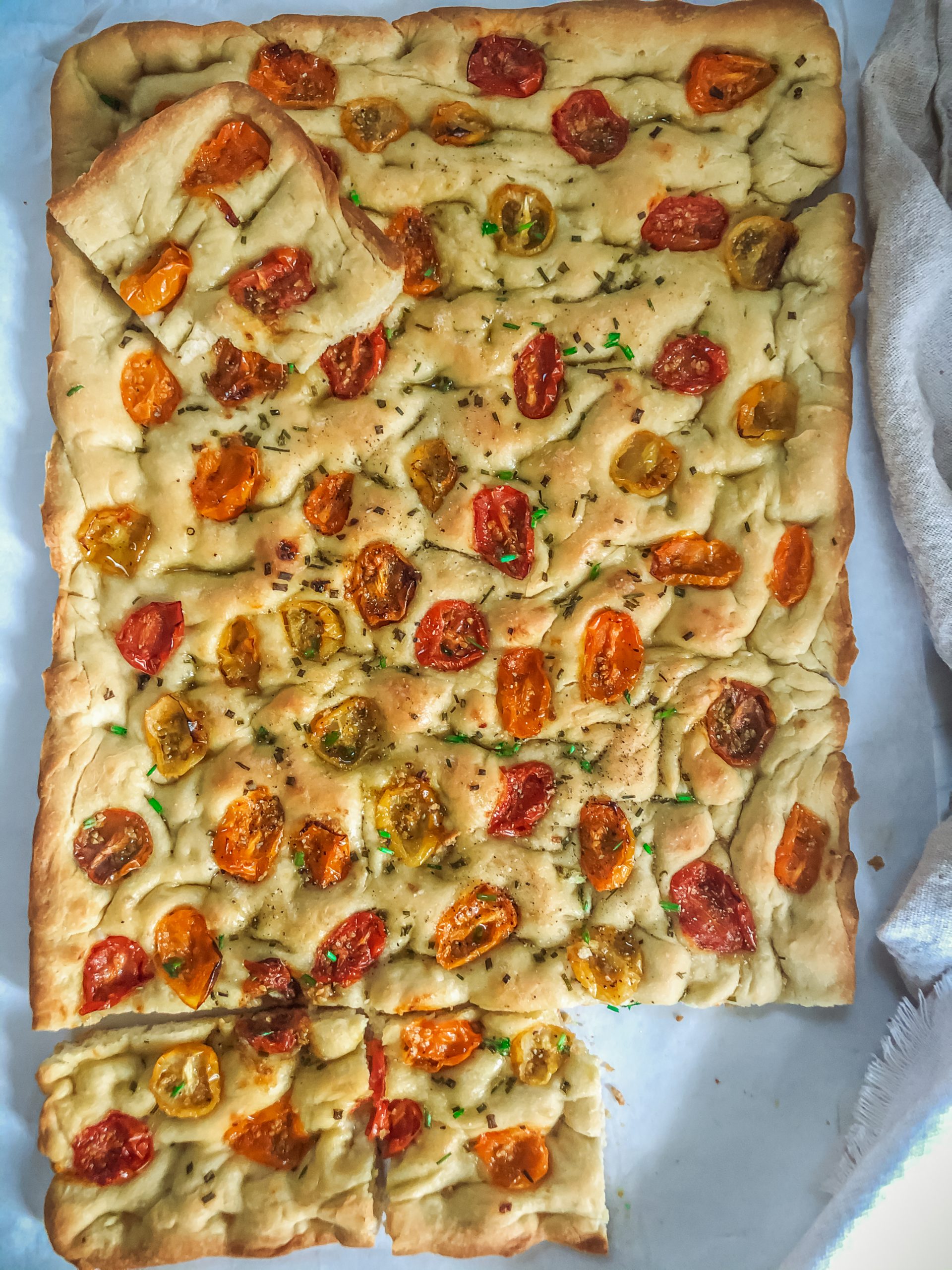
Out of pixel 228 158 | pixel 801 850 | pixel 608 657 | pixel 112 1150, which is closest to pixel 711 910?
pixel 801 850

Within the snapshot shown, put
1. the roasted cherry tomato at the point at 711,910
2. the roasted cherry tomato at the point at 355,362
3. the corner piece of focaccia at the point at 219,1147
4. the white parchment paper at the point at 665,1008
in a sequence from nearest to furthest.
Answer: the corner piece of focaccia at the point at 219,1147, the roasted cherry tomato at the point at 711,910, the roasted cherry tomato at the point at 355,362, the white parchment paper at the point at 665,1008

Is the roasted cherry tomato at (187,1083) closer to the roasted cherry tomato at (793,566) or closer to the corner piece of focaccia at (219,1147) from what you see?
the corner piece of focaccia at (219,1147)

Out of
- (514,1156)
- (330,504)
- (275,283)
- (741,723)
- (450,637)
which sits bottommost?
(514,1156)

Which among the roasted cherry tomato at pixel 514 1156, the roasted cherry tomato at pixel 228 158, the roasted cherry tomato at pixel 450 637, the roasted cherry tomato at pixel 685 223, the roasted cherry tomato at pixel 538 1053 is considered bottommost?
the roasted cherry tomato at pixel 514 1156

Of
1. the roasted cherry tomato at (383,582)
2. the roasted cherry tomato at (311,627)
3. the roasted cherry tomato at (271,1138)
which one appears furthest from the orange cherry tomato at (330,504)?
the roasted cherry tomato at (271,1138)

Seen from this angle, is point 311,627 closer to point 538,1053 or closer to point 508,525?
point 508,525

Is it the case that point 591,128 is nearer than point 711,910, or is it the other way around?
point 711,910

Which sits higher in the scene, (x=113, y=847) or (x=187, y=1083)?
(x=113, y=847)
